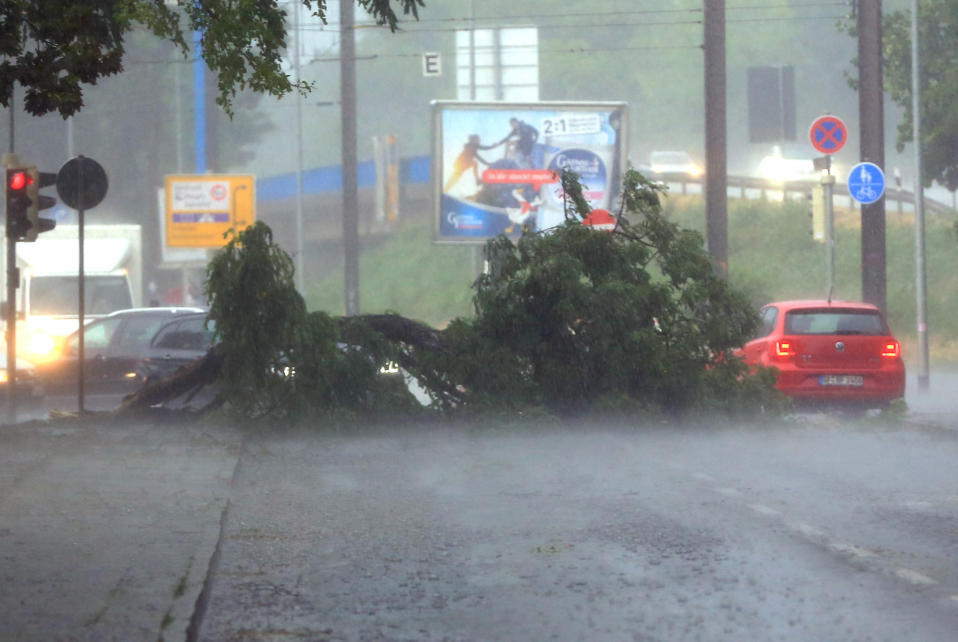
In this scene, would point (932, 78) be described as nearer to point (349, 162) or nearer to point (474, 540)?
point (349, 162)

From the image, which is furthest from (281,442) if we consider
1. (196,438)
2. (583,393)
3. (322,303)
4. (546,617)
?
(322,303)

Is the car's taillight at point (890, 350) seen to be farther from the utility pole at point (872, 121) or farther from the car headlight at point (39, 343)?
the car headlight at point (39, 343)

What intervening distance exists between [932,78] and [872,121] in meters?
11.4

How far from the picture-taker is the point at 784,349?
20.8 m

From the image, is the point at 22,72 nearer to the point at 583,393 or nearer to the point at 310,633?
the point at 310,633

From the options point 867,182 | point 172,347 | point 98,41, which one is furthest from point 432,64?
point 98,41

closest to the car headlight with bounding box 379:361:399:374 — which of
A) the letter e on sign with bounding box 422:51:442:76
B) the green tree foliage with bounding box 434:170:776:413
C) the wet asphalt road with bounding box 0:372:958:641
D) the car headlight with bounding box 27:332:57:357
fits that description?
the green tree foliage with bounding box 434:170:776:413

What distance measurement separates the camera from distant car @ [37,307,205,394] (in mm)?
21188

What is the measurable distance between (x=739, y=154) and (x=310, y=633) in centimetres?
10119

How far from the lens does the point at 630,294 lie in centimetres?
1759

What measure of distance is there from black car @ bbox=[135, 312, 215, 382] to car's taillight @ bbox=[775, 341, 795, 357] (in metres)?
7.08

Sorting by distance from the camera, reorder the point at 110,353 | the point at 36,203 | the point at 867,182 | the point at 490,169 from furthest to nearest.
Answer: the point at 490,169, the point at 867,182, the point at 110,353, the point at 36,203

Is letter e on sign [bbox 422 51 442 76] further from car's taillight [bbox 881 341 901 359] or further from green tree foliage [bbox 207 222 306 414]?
green tree foliage [bbox 207 222 306 414]

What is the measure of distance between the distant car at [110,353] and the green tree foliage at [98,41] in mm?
11390
